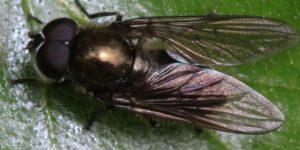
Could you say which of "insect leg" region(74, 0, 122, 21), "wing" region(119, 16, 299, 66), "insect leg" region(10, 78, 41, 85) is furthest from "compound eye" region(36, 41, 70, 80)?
"wing" region(119, 16, 299, 66)

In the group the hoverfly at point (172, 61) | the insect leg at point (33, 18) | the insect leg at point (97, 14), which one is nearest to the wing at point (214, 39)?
the hoverfly at point (172, 61)

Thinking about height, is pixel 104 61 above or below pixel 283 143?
above

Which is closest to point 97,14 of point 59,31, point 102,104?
point 59,31

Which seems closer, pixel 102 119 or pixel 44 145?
pixel 44 145

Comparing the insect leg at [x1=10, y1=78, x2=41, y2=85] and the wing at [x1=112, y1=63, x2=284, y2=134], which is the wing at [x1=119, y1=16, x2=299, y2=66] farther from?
the insect leg at [x1=10, y1=78, x2=41, y2=85]

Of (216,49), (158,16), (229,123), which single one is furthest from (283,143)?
(158,16)

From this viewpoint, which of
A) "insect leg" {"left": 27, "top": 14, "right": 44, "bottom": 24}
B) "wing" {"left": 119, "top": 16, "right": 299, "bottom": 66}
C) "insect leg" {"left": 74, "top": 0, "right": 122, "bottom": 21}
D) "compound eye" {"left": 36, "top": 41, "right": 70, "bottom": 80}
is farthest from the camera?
"wing" {"left": 119, "top": 16, "right": 299, "bottom": 66}

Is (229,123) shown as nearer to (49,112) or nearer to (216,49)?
(216,49)
